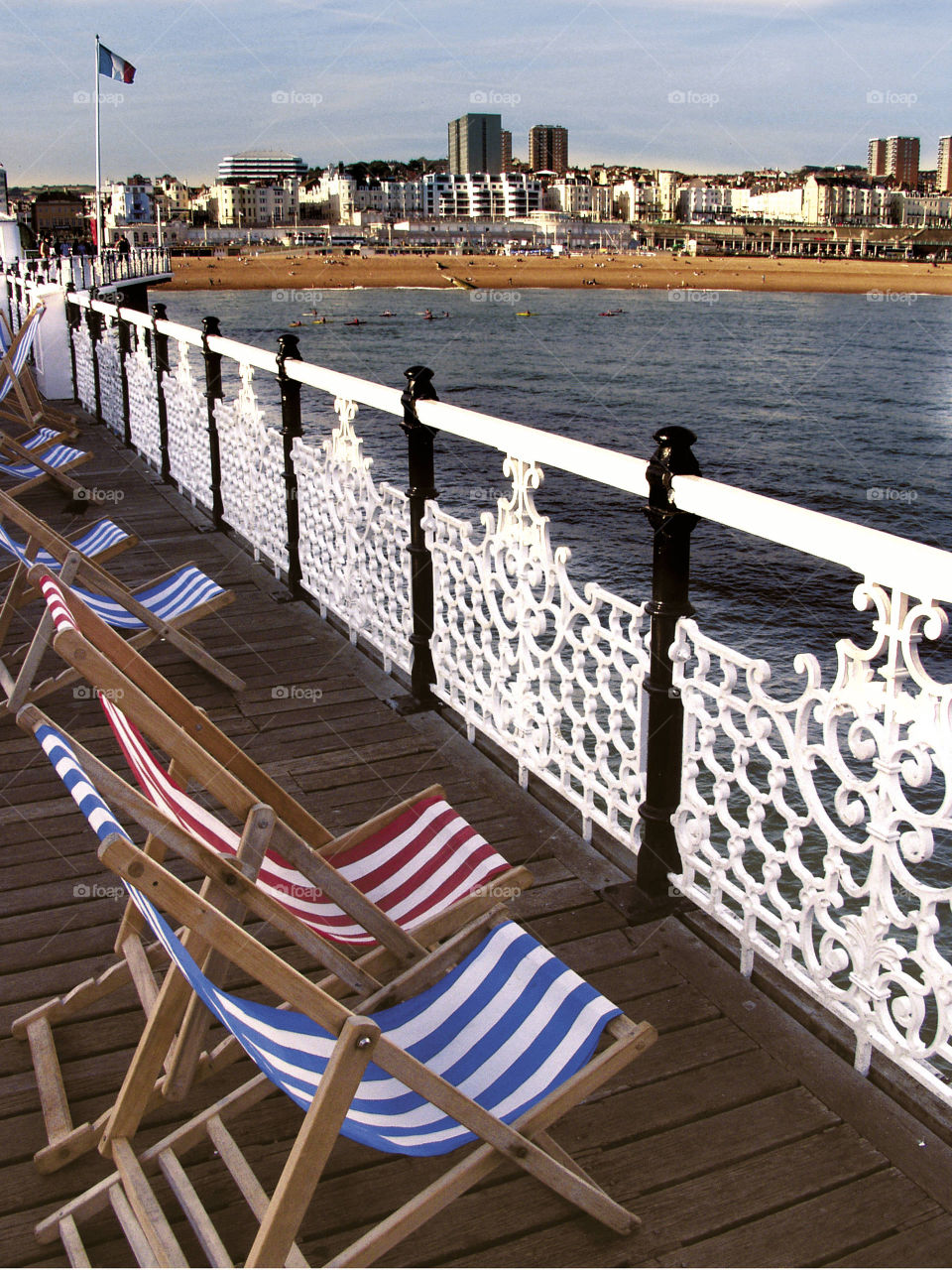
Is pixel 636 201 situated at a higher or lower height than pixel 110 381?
higher

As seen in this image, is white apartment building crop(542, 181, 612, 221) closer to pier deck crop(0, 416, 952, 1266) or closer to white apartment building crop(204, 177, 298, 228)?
white apartment building crop(204, 177, 298, 228)

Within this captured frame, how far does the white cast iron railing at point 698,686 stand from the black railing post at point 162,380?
2.08 meters

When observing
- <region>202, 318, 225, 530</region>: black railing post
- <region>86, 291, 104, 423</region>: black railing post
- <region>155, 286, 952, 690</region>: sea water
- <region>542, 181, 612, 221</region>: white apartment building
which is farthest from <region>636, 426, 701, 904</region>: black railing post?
<region>542, 181, 612, 221</region>: white apartment building

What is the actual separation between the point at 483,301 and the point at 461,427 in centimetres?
10308

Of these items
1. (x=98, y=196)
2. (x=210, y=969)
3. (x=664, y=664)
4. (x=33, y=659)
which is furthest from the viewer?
(x=98, y=196)

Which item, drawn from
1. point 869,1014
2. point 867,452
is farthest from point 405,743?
point 867,452

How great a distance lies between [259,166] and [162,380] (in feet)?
553

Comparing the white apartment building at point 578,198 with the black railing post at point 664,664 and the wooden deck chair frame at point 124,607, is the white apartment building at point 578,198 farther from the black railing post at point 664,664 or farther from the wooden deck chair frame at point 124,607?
the black railing post at point 664,664

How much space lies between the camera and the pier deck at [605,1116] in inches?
78.9

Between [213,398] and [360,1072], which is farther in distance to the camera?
[213,398]

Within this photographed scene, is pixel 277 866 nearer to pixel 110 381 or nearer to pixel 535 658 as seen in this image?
pixel 535 658

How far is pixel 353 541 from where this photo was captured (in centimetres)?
495

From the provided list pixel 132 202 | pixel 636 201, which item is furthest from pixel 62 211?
pixel 636 201

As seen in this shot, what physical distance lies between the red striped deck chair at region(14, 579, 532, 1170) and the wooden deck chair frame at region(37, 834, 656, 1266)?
11 cm
